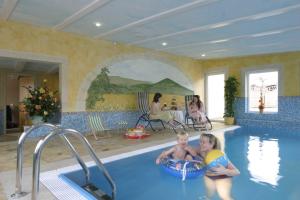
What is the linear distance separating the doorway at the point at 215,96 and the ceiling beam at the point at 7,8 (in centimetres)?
786

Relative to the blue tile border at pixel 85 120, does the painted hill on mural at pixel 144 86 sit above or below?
above

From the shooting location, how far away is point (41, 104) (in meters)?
5.99

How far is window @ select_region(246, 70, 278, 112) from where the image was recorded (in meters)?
9.07

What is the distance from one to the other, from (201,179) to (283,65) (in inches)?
273

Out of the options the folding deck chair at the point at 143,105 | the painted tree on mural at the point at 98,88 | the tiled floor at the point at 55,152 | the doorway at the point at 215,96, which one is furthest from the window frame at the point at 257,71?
the painted tree on mural at the point at 98,88

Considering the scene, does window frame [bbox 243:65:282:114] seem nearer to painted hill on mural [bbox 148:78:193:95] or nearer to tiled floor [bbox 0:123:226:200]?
painted hill on mural [bbox 148:78:193:95]

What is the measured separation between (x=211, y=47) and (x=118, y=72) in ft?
10.2

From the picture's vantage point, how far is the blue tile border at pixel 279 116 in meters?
8.34

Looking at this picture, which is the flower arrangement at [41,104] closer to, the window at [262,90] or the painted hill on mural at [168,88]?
the painted hill on mural at [168,88]

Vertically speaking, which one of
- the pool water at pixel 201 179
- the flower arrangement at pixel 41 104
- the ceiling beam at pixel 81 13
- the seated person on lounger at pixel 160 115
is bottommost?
the pool water at pixel 201 179

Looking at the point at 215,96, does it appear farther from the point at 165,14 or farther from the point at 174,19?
the point at 165,14

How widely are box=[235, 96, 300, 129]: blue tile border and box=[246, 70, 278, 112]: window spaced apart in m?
0.26

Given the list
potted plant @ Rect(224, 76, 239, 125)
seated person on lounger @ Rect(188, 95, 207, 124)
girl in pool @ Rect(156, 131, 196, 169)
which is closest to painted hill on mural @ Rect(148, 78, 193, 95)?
seated person on lounger @ Rect(188, 95, 207, 124)

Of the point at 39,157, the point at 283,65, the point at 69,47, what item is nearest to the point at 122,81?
the point at 69,47
